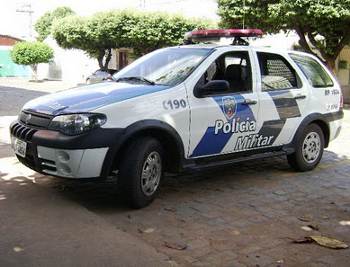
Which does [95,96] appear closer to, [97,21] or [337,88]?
[337,88]

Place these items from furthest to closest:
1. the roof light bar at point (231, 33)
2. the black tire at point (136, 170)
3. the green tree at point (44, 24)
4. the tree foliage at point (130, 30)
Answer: the green tree at point (44, 24) → the tree foliage at point (130, 30) → the roof light bar at point (231, 33) → the black tire at point (136, 170)

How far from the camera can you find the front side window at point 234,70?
6.43 metres

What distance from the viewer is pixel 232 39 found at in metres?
7.38

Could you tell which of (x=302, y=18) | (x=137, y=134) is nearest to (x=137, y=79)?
(x=137, y=134)

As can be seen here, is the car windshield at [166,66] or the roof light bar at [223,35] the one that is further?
the roof light bar at [223,35]

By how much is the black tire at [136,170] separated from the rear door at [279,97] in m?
1.76

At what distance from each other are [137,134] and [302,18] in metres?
13.7

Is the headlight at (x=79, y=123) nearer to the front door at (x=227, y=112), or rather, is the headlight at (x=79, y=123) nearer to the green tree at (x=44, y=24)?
the front door at (x=227, y=112)

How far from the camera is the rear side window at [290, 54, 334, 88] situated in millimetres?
7355

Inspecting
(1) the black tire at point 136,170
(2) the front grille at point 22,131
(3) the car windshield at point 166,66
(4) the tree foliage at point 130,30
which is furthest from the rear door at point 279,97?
(4) the tree foliage at point 130,30

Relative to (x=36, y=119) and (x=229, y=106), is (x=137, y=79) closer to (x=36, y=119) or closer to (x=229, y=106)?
(x=229, y=106)

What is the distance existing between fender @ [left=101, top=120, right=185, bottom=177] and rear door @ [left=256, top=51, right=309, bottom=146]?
134 centimetres

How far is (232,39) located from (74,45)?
97.9 ft

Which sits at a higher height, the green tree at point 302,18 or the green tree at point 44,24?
the green tree at point 44,24
